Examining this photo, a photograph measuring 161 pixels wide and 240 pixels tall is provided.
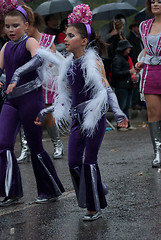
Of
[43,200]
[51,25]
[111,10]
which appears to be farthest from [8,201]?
[111,10]

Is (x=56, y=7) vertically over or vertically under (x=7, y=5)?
over

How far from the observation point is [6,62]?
541cm

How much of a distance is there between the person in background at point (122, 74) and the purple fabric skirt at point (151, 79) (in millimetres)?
4291

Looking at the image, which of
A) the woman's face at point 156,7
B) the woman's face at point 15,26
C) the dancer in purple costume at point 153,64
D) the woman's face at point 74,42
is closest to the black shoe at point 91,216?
the woman's face at point 74,42

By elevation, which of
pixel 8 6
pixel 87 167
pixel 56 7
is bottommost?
pixel 87 167

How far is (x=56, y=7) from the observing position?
1091cm

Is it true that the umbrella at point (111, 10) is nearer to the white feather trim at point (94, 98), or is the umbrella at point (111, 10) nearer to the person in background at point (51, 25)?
the person in background at point (51, 25)

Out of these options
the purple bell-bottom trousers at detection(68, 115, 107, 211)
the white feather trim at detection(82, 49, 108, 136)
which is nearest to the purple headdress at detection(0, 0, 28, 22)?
the white feather trim at detection(82, 49, 108, 136)

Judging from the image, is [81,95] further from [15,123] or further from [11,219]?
[11,219]

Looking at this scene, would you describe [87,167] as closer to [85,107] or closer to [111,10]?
[85,107]

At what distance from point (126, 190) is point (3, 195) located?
1261 mm

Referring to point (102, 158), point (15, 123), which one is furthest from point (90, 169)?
point (102, 158)

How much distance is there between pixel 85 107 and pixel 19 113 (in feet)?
2.61

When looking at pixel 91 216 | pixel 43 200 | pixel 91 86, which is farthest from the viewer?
pixel 43 200
